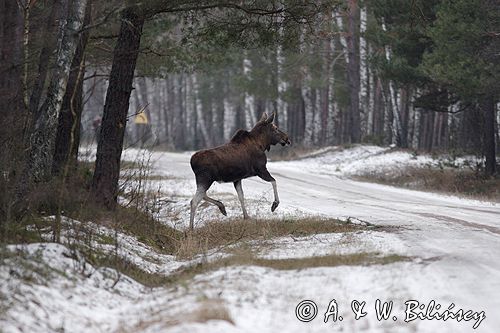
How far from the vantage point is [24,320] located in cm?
652

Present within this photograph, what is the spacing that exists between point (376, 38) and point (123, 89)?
22.4 m

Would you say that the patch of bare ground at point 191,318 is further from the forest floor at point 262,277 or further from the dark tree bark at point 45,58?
the dark tree bark at point 45,58

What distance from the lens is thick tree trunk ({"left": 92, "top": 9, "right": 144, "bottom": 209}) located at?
13.0 meters

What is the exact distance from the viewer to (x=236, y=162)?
46.0 ft

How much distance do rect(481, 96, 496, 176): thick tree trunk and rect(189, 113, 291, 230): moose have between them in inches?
563

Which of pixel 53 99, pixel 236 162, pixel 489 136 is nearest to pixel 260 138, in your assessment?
pixel 236 162

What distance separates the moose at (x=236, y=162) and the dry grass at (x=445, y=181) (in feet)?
35.9

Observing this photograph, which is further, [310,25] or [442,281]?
[310,25]

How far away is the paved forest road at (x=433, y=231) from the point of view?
25.1 feet

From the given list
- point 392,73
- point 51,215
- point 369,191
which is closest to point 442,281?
point 51,215

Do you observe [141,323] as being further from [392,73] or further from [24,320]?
[392,73]

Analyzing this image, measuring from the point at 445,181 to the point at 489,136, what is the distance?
7.58 feet

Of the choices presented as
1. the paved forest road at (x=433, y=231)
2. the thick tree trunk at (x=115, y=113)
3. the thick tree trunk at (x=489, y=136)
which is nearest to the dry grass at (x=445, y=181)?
the thick tree trunk at (x=489, y=136)

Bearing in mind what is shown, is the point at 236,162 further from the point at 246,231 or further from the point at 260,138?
the point at 246,231
